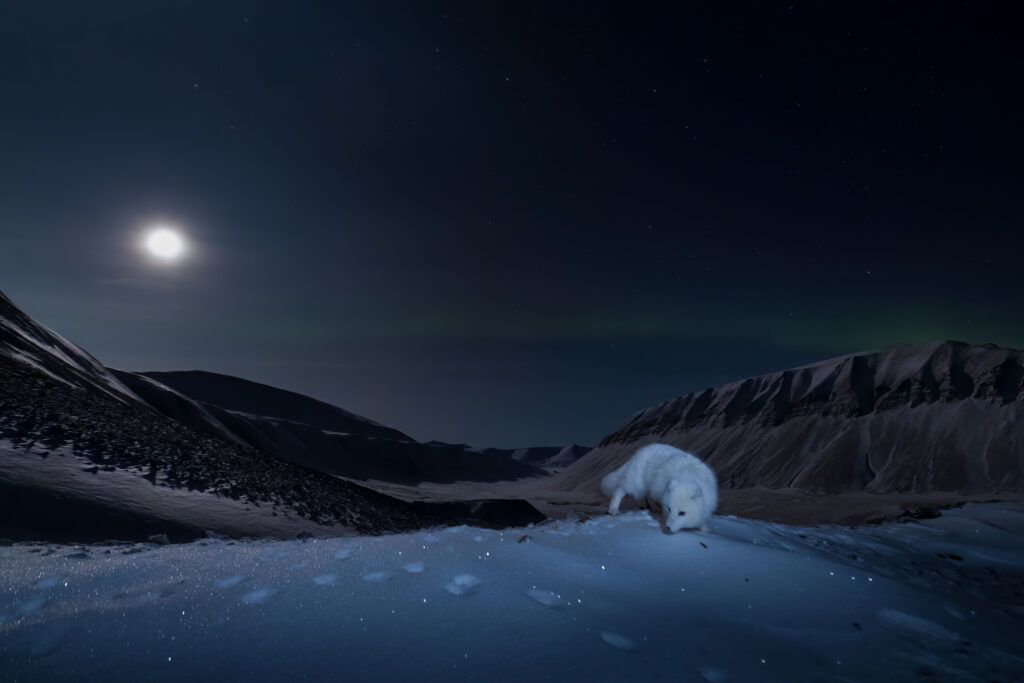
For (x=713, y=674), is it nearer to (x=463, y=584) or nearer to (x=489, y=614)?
(x=489, y=614)

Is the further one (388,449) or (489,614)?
(388,449)

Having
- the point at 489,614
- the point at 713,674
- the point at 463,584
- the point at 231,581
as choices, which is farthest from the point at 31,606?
the point at 713,674

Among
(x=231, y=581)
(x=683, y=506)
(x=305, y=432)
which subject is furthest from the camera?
(x=305, y=432)

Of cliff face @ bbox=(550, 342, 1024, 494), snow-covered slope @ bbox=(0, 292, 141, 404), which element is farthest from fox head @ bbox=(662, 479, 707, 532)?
cliff face @ bbox=(550, 342, 1024, 494)

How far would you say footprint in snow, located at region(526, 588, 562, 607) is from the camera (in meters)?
2.83

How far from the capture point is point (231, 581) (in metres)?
3.02

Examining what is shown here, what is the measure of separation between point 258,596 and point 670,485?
3.79m

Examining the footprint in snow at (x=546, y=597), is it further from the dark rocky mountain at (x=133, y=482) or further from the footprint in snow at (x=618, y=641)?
the dark rocky mountain at (x=133, y=482)

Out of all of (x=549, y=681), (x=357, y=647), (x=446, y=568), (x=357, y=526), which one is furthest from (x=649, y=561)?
(x=357, y=526)

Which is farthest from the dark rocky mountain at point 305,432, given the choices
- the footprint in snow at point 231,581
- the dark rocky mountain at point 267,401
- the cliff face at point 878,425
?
the cliff face at point 878,425

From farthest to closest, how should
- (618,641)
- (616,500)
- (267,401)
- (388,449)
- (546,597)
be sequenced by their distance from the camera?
(267,401) → (388,449) → (616,500) → (546,597) → (618,641)

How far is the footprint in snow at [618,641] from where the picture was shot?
238 centimetres

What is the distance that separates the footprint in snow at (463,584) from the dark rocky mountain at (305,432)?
19454mm

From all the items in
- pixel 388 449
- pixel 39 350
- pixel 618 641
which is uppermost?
pixel 39 350
